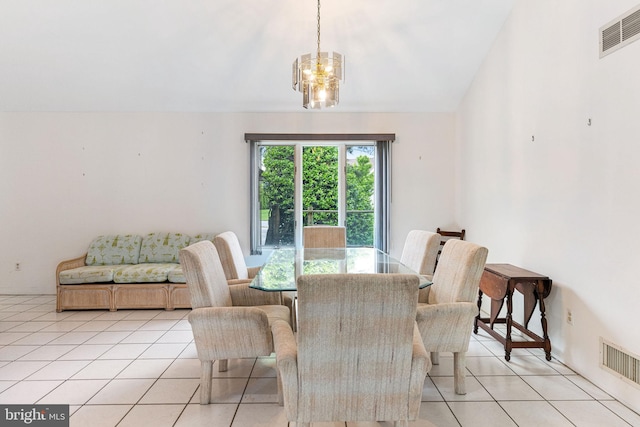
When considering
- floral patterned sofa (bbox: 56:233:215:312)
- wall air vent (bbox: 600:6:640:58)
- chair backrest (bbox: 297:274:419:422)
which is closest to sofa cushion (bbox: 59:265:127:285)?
floral patterned sofa (bbox: 56:233:215:312)

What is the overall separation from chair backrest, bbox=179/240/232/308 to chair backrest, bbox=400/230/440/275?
1.62 meters

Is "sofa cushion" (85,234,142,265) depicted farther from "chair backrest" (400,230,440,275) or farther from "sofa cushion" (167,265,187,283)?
"chair backrest" (400,230,440,275)

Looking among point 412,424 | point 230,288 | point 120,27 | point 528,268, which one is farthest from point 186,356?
point 120,27

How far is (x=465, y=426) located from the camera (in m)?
1.93

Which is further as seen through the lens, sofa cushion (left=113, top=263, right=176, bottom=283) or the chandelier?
sofa cushion (left=113, top=263, right=176, bottom=283)

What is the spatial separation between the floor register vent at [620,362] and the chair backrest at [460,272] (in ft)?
3.21

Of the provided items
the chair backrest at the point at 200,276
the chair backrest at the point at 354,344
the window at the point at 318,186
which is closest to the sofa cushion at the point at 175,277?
the window at the point at 318,186

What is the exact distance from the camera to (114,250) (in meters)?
4.57

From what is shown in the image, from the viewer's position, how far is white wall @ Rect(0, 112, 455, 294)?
15.6 feet

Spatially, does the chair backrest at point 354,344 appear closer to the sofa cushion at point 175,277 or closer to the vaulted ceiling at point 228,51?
the sofa cushion at point 175,277

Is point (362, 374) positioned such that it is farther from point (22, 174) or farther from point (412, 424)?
point (22, 174)

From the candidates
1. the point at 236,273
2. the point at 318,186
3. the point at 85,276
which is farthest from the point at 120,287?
the point at 318,186

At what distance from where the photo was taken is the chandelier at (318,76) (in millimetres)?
2578

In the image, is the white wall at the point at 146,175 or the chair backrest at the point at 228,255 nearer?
the chair backrest at the point at 228,255
